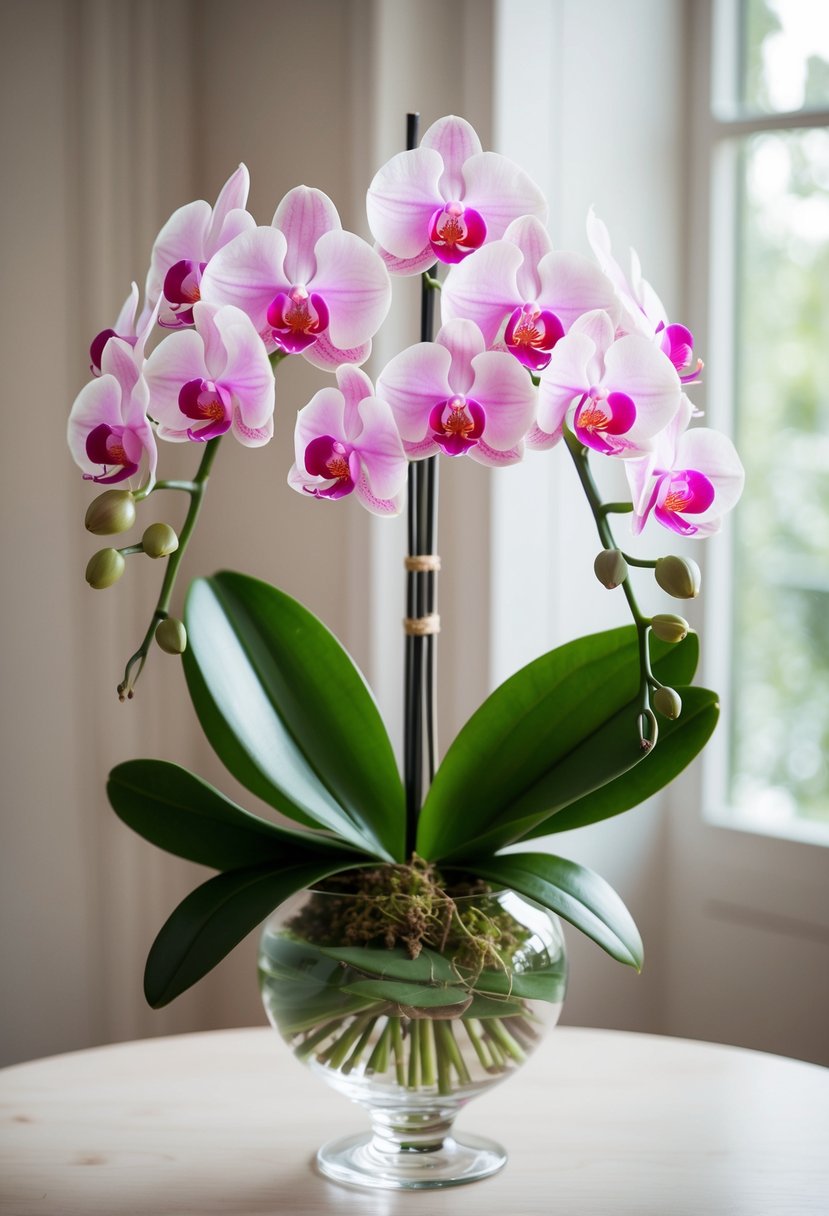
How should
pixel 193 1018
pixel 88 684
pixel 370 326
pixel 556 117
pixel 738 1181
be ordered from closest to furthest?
pixel 370 326 < pixel 738 1181 < pixel 556 117 < pixel 88 684 < pixel 193 1018

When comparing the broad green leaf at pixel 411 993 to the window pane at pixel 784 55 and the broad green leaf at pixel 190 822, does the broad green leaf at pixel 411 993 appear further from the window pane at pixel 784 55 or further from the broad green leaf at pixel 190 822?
the window pane at pixel 784 55

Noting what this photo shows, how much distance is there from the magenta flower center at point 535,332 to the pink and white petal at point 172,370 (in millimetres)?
172

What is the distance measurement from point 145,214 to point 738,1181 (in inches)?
46.0

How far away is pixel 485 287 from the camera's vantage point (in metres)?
0.72

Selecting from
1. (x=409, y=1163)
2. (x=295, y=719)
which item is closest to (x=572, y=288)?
(x=295, y=719)

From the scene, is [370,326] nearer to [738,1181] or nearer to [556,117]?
[738,1181]

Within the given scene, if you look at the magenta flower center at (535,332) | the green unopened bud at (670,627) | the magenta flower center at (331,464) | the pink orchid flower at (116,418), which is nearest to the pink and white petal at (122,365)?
the pink orchid flower at (116,418)

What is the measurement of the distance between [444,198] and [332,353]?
106mm

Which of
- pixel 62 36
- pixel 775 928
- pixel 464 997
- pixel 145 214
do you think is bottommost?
pixel 775 928

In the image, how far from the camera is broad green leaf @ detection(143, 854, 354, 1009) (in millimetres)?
782

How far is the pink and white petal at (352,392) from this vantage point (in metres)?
0.73

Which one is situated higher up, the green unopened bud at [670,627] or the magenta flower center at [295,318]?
the magenta flower center at [295,318]

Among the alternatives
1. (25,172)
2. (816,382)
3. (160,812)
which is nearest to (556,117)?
(816,382)

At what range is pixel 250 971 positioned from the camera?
1.62 metres
